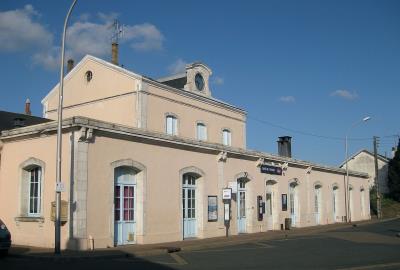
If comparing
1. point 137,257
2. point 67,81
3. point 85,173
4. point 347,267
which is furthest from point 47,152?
point 67,81

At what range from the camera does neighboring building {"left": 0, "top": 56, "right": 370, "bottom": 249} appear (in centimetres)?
1719

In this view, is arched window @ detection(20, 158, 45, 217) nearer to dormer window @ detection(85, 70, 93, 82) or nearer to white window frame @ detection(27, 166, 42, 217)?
white window frame @ detection(27, 166, 42, 217)

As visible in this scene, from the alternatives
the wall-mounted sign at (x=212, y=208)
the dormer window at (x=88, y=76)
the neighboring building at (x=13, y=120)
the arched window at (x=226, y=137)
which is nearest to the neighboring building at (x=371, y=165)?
the arched window at (x=226, y=137)

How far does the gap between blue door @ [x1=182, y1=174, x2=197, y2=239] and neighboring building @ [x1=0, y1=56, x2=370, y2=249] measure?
0.15 ft

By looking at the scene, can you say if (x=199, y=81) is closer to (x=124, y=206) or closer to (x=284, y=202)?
(x=284, y=202)

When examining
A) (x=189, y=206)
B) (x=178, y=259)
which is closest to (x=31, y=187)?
(x=189, y=206)

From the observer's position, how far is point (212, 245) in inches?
776

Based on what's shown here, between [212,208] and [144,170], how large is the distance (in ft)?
17.5

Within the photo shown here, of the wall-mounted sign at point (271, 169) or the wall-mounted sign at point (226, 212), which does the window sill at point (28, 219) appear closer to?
the wall-mounted sign at point (226, 212)

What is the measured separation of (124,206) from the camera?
18812 millimetres

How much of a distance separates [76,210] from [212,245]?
5993 mm

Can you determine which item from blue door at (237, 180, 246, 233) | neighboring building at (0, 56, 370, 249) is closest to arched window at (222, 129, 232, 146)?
neighboring building at (0, 56, 370, 249)

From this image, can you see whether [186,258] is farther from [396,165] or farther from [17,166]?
[396,165]

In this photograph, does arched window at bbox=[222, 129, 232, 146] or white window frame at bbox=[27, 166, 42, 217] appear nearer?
white window frame at bbox=[27, 166, 42, 217]
